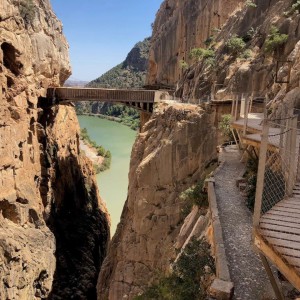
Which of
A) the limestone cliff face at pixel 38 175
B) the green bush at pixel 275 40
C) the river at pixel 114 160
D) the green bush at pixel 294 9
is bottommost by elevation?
the river at pixel 114 160

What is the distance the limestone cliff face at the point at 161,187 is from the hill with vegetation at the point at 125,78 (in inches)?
3926

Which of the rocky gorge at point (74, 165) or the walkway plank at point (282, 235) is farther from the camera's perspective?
the rocky gorge at point (74, 165)

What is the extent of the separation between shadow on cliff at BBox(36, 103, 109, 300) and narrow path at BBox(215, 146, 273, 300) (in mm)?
14384

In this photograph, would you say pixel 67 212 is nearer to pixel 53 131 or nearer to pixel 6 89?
pixel 53 131

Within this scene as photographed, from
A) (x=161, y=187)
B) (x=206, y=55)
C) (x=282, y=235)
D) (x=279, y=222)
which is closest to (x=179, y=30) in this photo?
(x=206, y=55)

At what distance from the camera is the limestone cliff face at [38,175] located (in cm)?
1708

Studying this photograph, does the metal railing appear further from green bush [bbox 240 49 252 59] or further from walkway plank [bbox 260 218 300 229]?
green bush [bbox 240 49 252 59]

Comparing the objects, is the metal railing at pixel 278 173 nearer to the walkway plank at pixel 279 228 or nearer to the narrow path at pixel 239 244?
the walkway plank at pixel 279 228

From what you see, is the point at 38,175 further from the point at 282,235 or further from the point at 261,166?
the point at 282,235

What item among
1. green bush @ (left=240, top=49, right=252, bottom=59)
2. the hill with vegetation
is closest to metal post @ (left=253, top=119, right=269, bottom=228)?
green bush @ (left=240, top=49, right=252, bottom=59)

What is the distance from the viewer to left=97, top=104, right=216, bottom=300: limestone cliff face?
50.5 feet

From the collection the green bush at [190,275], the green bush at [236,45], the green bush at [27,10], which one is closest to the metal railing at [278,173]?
the green bush at [190,275]

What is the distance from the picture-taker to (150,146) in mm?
17141

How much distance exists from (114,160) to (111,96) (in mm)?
38849
